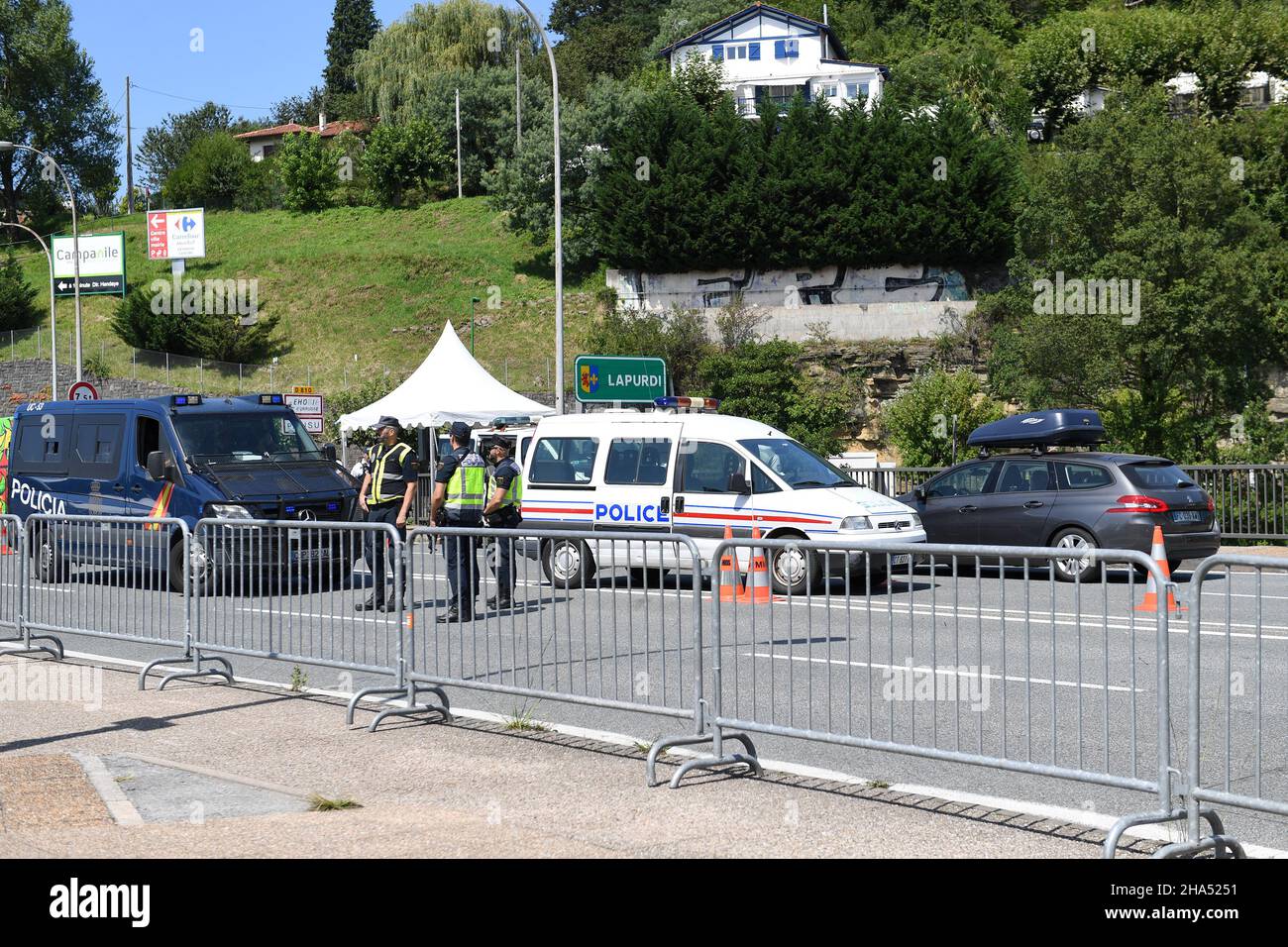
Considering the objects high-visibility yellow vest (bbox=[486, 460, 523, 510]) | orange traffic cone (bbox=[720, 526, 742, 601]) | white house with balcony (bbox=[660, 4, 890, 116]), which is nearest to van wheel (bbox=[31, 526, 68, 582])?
high-visibility yellow vest (bbox=[486, 460, 523, 510])

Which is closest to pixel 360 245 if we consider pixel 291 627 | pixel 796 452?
pixel 796 452

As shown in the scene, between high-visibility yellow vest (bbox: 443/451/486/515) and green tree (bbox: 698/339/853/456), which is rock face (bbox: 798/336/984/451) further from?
high-visibility yellow vest (bbox: 443/451/486/515)

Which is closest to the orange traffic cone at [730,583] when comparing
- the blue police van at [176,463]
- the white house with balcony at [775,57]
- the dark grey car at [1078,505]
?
the blue police van at [176,463]

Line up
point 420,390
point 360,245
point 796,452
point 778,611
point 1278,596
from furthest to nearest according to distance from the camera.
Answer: point 360,245
point 420,390
point 796,452
point 778,611
point 1278,596

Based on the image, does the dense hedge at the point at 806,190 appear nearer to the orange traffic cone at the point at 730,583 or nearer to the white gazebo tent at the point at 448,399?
the white gazebo tent at the point at 448,399

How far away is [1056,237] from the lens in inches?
1465

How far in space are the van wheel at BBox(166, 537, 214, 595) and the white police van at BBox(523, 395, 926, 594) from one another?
6.07 metres

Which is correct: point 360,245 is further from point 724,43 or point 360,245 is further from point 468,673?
point 468,673

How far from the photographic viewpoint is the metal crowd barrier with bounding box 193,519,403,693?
895 centimetres

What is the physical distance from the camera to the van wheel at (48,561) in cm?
1138

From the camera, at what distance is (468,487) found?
14234 mm

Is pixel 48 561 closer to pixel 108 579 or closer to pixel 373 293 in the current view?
pixel 108 579

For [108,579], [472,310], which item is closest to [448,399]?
[108,579]
